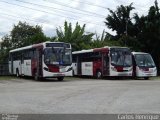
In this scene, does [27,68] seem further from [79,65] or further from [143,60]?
[143,60]

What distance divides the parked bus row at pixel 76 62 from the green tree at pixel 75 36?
39.7ft

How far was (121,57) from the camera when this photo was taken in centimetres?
3728

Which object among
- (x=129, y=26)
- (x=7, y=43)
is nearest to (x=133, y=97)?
(x=129, y=26)

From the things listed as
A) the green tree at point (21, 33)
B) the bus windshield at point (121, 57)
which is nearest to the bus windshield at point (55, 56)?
the bus windshield at point (121, 57)

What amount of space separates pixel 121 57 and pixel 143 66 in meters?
2.32

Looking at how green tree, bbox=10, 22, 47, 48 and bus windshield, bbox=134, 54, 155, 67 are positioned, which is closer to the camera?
bus windshield, bbox=134, 54, 155, 67

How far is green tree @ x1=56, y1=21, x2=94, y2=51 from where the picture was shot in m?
56.2

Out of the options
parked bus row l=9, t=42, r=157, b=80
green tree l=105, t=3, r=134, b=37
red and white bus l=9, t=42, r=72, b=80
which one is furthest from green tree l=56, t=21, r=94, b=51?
red and white bus l=9, t=42, r=72, b=80

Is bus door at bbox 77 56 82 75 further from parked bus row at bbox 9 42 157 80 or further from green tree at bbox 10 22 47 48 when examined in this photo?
green tree at bbox 10 22 47 48

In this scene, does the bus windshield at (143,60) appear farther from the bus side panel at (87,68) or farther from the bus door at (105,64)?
the bus side panel at (87,68)

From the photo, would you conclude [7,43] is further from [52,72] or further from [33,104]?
[33,104]

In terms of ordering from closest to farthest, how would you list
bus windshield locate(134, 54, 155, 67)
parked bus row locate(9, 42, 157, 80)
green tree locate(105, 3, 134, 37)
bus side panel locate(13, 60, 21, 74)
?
parked bus row locate(9, 42, 157, 80)
bus windshield locate(134, 54, 155, 67)
bus side panel locate(13, 60, 21, 74)
green tree locate(105, 3, 134, 37)

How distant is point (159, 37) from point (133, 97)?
34070mm

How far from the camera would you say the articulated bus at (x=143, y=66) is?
38094 millimetres
